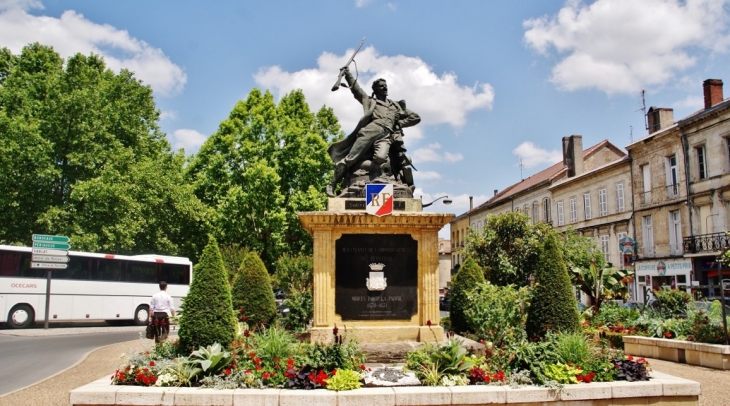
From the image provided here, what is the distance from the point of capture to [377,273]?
10.3m

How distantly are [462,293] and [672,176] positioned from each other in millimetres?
27302

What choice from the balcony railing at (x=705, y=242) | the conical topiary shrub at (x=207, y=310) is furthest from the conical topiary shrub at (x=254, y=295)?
the balcony railing at (x=705, y=242)

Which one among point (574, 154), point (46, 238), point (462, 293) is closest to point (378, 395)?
point (462, 293)

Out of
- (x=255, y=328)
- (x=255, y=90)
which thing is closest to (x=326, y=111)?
(x=255, y=90)


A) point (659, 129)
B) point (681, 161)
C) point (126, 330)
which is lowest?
point (126, 330)

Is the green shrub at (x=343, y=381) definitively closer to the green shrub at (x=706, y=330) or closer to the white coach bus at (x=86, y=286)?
the green shrub at (x=706, y=330)

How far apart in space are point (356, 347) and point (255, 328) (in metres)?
5.28

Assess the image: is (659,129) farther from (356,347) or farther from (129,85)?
(356,347)

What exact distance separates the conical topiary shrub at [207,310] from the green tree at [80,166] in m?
20.3

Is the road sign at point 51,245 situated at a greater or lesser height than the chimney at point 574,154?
lesser

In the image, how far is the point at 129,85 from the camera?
1334 inches

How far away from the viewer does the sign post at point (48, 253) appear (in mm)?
22016

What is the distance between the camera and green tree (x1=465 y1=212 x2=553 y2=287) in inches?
1232

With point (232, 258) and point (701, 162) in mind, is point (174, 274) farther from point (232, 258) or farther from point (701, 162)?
point (701, 162)
